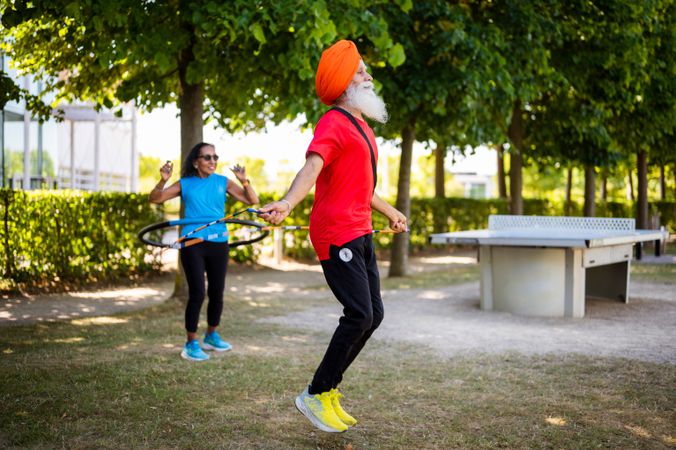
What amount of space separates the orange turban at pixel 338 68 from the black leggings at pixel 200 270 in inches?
112

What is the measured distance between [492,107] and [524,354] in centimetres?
737

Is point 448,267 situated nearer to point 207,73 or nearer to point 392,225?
point 207,73

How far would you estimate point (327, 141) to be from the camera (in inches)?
171

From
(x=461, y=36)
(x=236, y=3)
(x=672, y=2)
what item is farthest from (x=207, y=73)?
(x=672, y=2)

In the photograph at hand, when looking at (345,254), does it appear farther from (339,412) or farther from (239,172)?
(239,172)

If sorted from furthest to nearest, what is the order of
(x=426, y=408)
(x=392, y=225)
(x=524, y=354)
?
(x=524, y=354) < (x=426, y=408) < (x=392, y=225)

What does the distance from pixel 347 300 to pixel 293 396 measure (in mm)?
1560

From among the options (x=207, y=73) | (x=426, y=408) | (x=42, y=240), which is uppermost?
(x=207, y=73)

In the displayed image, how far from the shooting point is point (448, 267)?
18094 mm

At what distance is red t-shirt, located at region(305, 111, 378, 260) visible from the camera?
4.38 meters

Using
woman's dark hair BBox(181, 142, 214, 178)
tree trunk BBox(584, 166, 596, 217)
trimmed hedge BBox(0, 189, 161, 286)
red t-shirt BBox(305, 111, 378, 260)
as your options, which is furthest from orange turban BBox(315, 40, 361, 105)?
tree trunk BBox(584, 166, 596, 217)

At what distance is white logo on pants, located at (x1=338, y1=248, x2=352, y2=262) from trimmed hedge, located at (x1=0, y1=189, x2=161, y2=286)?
28.5 ft

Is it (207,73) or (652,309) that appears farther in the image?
(652,309)

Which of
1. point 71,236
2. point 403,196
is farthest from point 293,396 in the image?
point 403,196
